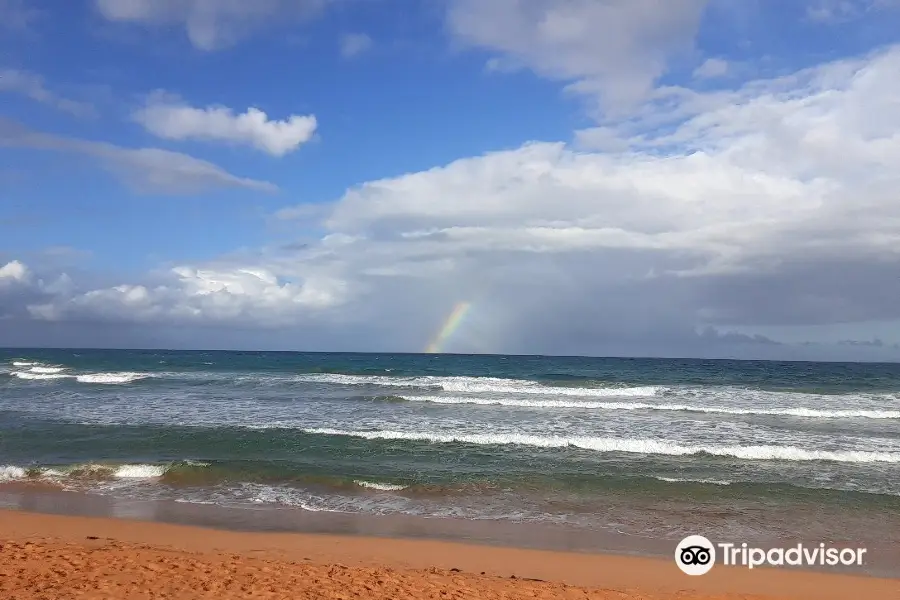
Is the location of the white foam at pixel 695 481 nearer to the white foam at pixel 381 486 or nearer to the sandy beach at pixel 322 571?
the sandy beach at pixel 322 571

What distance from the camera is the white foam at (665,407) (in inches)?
984

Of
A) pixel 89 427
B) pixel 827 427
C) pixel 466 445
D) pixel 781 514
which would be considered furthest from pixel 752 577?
pixel 89 427

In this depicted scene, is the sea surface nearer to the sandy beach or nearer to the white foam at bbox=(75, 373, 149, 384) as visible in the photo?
the sandy beach

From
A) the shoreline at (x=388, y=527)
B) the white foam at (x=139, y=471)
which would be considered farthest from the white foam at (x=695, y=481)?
the white foam at (x=139, y=471)

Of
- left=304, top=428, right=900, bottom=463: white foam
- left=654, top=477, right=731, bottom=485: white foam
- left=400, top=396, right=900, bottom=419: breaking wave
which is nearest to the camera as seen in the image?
left=654, top=477, right=731, bottom=485: white foam

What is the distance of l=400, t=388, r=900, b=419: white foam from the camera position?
24984 mm

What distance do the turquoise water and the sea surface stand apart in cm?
6

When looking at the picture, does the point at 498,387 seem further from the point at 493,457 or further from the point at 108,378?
the point at 108,378

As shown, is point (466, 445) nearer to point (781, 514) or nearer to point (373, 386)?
point (781, 514)

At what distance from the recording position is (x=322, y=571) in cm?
729

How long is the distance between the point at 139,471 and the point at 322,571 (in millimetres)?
8147

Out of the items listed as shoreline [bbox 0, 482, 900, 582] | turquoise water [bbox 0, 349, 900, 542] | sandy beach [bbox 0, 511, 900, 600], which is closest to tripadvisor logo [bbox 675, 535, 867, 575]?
shoreline [bbox 0, 482, 900, 582]

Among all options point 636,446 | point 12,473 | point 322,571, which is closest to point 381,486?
point 322,571

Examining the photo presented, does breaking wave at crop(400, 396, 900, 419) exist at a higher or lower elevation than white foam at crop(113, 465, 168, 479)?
higher
